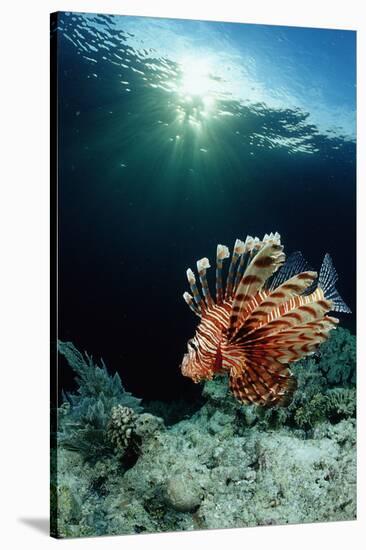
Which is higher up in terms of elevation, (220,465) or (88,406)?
(88,406)

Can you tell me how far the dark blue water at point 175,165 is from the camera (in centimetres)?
813

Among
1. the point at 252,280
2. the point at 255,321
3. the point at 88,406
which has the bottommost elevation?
the point at 88,406

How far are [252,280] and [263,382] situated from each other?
88 centimetres

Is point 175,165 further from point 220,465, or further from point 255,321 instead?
point 220,465

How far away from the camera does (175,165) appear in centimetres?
850

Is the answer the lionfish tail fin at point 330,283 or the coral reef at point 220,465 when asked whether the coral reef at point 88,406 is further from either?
the lionfish tail fin at point 330,283

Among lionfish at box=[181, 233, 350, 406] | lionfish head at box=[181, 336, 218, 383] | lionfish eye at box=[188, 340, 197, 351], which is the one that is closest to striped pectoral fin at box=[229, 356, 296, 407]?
lionfish at box=[181, 233, 350, 406]

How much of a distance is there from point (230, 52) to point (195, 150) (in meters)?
0.83

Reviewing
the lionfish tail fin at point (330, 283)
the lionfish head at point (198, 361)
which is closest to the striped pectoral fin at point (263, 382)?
the lionfish head at point (198, 361)

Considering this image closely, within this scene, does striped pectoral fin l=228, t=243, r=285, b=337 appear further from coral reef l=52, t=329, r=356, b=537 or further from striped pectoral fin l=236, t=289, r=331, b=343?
coral reef l=52, t=329, r=356, b=537

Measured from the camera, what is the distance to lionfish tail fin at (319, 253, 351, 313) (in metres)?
8.99

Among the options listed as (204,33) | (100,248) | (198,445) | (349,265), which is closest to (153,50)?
(204,33)

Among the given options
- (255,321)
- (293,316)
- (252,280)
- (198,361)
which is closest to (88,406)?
(198,361)

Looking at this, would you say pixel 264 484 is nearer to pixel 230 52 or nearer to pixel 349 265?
pixel 349 265
